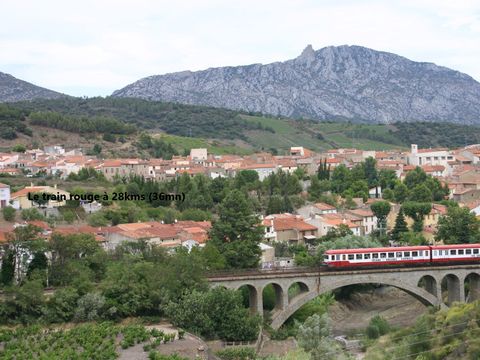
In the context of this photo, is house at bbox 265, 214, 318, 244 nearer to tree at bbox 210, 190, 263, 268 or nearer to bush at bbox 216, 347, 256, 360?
tree at bbox 210, 190, 263, 268

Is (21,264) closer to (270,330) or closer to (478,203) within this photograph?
(270,330)

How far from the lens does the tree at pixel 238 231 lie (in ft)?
143

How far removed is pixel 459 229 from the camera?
177 ft

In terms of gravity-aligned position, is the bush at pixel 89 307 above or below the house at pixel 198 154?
below

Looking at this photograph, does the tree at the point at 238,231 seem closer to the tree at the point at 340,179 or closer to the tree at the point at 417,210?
the tree at the point at 417,210

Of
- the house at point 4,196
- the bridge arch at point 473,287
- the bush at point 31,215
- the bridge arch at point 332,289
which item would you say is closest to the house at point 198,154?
the house at point 4,196

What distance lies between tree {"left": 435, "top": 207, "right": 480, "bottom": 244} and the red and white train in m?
9.00

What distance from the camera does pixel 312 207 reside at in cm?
6838

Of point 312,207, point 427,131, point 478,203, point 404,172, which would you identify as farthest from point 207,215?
point 427,131

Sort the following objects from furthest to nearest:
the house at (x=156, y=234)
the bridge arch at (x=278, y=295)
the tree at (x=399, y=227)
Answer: the tree at (x=399, y=227)
the house at (x=156, y=234)
the bridge arch at (x=278, y=295)

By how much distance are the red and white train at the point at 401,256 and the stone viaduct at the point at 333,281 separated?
2.62ft

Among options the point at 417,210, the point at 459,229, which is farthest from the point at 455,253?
the point at 417,210

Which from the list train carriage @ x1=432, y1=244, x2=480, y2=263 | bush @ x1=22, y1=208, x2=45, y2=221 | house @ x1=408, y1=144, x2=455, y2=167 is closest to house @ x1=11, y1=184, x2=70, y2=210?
bush @ x1=22, y1=208, x2=45, y2=221

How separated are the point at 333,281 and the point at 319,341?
10801mm
